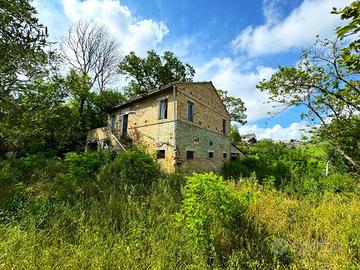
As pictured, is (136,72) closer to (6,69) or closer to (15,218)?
(6,69)

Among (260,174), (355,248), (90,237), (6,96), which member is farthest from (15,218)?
(260,174)

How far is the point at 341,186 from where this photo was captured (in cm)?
1048

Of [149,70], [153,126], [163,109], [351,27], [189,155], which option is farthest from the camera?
[149,70]

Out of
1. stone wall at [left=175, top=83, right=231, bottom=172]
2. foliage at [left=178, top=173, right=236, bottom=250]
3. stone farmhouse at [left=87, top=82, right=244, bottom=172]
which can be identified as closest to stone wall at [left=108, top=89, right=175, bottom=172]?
stone farmhouse at [left=87, top=82, right=244, bottom=172]

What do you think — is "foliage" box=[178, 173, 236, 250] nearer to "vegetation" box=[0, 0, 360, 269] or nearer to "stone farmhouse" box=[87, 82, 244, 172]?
"vegetation" box=[0, 0, 360, 269]

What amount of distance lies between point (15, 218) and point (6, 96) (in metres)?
3.90

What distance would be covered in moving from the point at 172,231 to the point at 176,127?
7.44m

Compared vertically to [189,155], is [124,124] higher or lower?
higher

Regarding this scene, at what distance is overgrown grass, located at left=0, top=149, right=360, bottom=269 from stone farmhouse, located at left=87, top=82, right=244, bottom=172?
548 cm

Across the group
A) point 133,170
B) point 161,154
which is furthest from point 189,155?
point 133,170

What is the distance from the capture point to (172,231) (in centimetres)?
405

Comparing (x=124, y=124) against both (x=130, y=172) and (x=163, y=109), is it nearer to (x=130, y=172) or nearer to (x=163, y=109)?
(x=163, y=109)

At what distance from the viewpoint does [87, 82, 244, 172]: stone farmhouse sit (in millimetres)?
11320

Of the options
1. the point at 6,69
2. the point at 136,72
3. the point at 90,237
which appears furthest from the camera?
the point at 136,72
